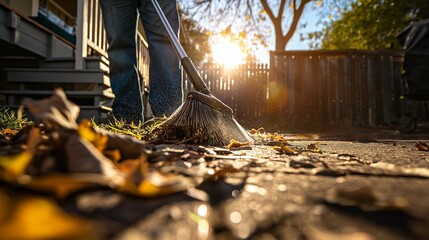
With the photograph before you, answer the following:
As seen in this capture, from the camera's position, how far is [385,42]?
13.6m

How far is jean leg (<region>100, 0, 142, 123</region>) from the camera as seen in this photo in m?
2.92

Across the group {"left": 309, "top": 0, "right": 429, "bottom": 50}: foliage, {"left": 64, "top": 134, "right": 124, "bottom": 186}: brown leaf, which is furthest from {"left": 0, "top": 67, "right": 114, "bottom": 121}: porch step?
{"left": 309, "top": 0, "right": 429, "bottom": 50}: foliage

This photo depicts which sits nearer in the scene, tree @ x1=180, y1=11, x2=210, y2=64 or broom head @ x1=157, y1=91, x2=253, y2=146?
broom head @ x1=157, y1=91, x2=253, y2=146

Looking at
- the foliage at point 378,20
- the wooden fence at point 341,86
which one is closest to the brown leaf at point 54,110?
the wooden fence at point 341,86

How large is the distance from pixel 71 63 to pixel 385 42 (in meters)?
13.1

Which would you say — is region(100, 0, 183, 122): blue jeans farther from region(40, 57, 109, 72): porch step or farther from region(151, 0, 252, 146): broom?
region(40, 57, 109, 72): porch step

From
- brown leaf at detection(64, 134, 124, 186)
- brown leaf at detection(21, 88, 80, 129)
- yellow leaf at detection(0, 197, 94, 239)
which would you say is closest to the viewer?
yellow leaf at detection(0, 197, 94, 239)

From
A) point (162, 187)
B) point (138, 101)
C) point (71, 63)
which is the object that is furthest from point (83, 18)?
point (162, 187)

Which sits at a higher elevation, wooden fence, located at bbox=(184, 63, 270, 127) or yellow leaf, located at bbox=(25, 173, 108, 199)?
wooden fence, located at bbox=(184, 63, 270, 127)

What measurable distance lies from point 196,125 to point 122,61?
1.51 m

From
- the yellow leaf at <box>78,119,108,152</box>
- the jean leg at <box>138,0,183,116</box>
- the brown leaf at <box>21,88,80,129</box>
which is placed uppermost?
the jean leg at <box>138,0,183,116</box>

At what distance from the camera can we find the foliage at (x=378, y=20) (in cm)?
1246

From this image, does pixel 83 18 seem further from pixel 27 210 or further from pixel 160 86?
pixel 27 210

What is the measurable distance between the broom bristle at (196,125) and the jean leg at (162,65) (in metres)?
1.00
